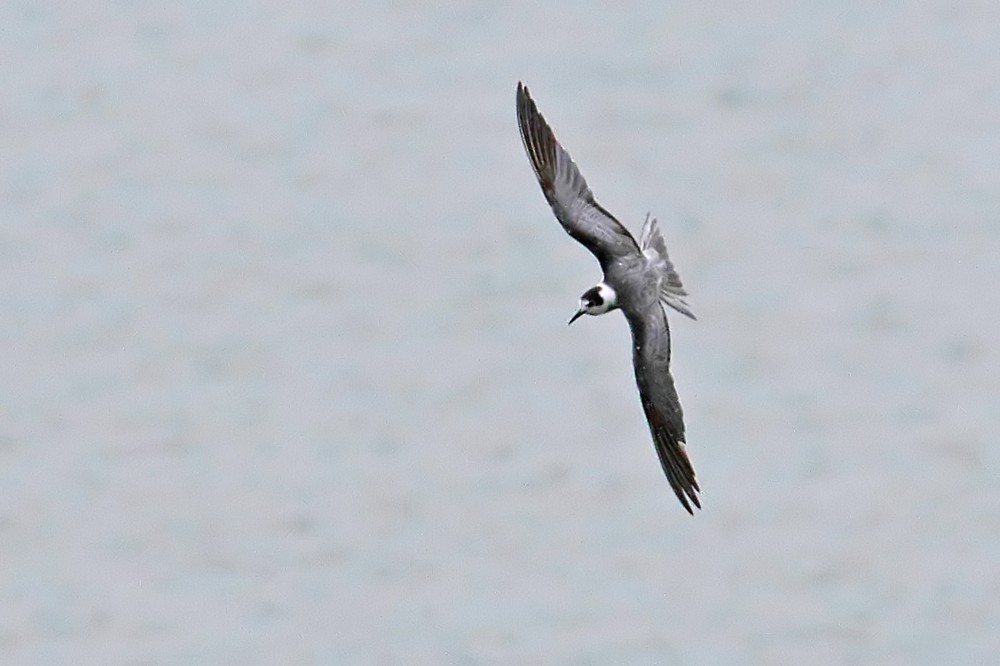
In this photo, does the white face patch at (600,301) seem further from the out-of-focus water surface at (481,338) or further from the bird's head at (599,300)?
the out-of-focus water surface at (481,338)

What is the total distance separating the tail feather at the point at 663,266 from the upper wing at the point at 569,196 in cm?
15

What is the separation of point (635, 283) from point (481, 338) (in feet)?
42.0

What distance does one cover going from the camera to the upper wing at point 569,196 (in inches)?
573

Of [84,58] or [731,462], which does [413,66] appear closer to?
[84,58]

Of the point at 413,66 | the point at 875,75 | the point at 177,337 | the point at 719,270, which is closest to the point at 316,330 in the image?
the point at 177,337

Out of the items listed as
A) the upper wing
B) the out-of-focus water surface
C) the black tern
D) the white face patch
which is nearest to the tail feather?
the black tern

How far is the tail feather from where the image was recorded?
14.3m

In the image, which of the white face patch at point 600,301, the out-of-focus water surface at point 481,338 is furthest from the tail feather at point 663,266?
the out-of-focus water surface at point 481,338

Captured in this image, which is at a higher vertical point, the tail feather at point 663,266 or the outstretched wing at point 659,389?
the tail feather at point 663,266

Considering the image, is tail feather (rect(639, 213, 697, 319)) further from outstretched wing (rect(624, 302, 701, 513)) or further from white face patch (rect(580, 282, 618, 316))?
white face patch (rect(580, 282, 618, 316))

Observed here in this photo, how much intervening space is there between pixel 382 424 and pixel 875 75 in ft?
40.9

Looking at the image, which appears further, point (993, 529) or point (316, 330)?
point (316, 330)

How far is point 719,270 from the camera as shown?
28.7 m

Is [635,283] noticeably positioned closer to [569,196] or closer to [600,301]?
[600,301]
